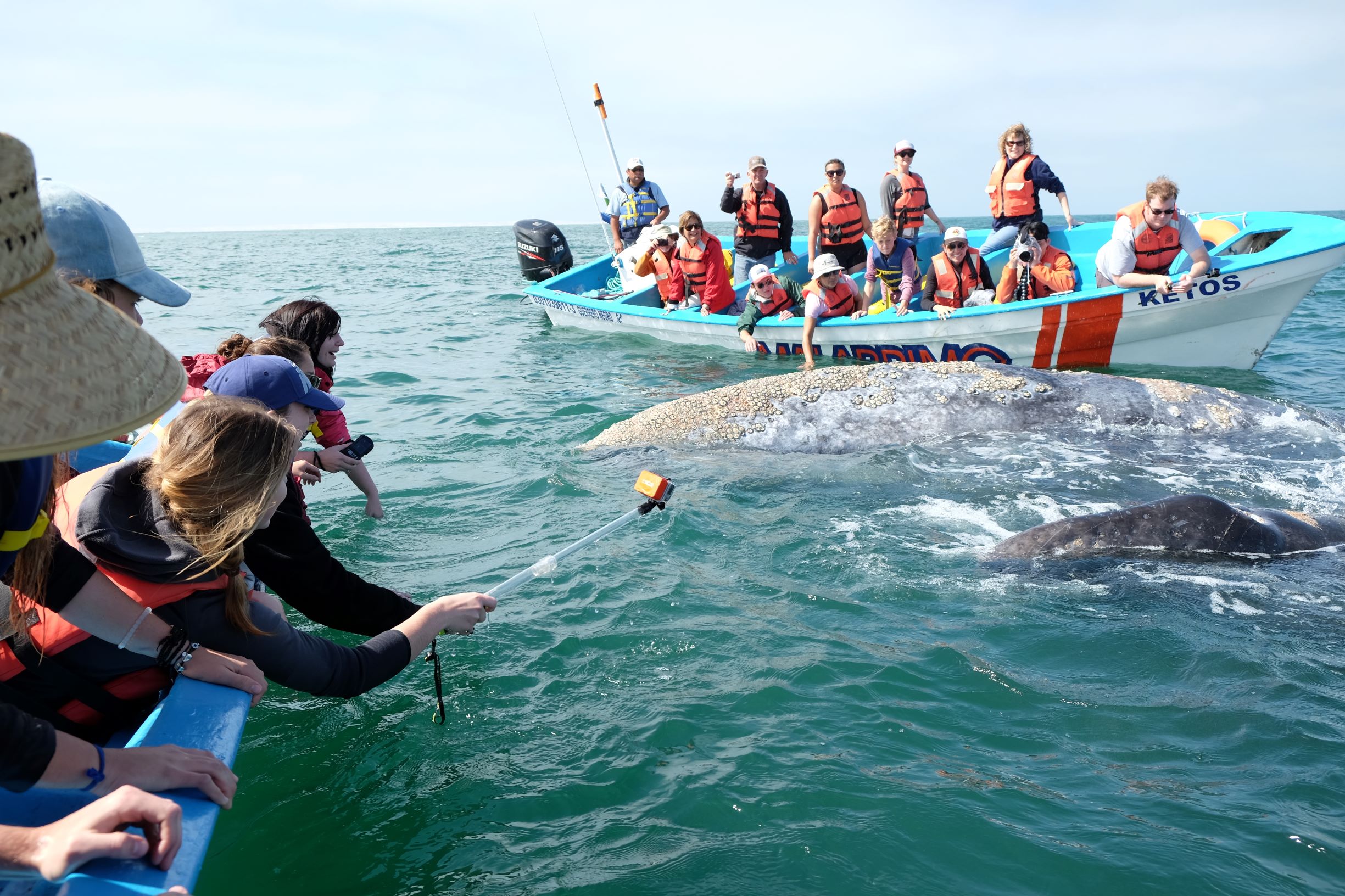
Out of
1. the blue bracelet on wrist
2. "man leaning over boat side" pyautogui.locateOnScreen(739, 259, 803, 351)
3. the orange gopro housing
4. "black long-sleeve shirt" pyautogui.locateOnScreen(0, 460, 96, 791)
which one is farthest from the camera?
"man leaning over boat side" pyautogui.locateOnScreen(739, 259, 803, 351)

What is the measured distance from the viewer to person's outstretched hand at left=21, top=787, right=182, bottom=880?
1973 mm

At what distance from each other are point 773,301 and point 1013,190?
391 cm

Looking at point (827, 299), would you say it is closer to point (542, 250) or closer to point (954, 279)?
point (954, 279)

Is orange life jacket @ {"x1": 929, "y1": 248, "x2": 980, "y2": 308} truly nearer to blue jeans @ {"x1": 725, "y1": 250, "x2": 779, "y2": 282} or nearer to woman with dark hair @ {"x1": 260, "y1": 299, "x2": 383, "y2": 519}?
blue jeans @ {"x1": 725, "y1": 250, "x2": 779, "y2": 282}

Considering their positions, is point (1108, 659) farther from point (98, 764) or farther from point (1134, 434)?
point (98, 764)

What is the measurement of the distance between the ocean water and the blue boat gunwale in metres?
3.54

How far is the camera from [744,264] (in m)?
14.5

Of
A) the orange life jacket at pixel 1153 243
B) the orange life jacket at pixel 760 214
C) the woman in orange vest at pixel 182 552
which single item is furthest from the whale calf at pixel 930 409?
the orange life jacket at pixel 760 214

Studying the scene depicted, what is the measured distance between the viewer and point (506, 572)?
18.1ft

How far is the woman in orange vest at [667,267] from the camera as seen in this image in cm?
1388

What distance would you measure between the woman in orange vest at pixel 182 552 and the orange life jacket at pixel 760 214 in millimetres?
11700

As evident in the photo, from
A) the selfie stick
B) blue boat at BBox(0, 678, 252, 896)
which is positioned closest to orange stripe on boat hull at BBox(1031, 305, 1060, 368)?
the selfie stick

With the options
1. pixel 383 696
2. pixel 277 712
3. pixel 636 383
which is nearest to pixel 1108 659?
pixel 383 696

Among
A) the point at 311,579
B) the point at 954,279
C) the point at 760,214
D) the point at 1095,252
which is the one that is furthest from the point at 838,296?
the point at 311,579
